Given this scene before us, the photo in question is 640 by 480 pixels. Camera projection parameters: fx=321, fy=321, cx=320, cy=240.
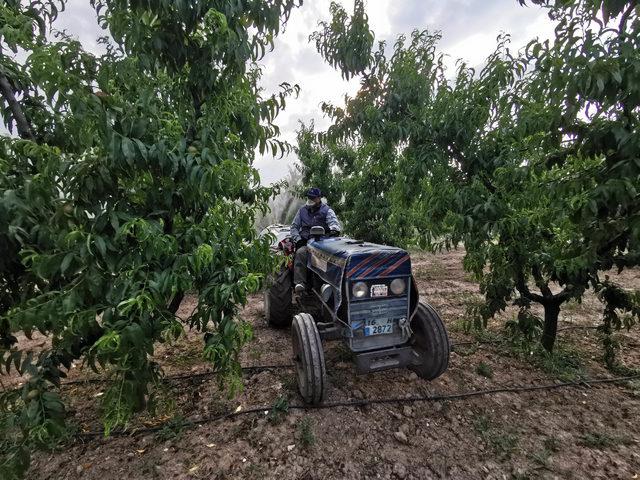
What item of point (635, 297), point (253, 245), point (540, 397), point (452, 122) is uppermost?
point (452, 122)

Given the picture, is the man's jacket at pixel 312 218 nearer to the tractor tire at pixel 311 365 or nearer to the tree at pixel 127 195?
the tractor tire at pixel 311 365

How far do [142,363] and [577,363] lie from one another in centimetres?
428

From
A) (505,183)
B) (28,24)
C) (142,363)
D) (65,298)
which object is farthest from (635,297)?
(28,24)

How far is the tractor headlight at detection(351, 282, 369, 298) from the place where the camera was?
2830 millimetres

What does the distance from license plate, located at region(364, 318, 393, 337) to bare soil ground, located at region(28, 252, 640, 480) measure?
24.4 inches

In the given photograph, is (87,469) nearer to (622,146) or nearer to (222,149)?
(222,149)

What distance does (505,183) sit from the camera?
9.75ft

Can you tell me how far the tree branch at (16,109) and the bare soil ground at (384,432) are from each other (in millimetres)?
1906

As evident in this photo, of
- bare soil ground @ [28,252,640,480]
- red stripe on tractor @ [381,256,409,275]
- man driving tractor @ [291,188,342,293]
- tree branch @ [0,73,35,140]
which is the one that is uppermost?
tree branch @ [0,73,35,140]

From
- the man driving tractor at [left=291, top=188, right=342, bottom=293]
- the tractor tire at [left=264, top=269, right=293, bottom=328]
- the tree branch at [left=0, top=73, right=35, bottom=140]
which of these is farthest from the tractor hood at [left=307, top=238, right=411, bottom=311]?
the tree branch at [left=0, top=73, right=35, bottom=140]

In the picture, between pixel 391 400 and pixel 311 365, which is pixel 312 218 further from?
pixel 391 400

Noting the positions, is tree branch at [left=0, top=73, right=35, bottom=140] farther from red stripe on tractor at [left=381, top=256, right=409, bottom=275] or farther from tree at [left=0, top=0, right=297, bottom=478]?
red stripe on tractor at [left=381, top=256, right=409, bottom=275]

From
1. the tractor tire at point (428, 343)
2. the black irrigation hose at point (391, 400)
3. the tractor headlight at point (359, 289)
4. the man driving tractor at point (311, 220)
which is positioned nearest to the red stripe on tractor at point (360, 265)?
the tractor headlight at point (359, 289)

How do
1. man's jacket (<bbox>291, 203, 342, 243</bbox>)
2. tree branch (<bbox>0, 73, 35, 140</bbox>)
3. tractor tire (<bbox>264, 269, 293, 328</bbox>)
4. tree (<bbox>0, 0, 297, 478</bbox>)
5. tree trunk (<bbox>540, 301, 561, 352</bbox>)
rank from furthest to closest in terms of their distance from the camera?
man's jacket (<bbox>291, 203, 342, 243</bbox>)
tractor tire (<bbox>264, 269, 293, 328</bbox>)
tree trunk (<bbox>540, 301, 561, 352</bbox>)
tree branch (<bbox>0, 73, 35, 140</bbox>)
tree (<bbox>0, 0, 297, 478</bbox>)
